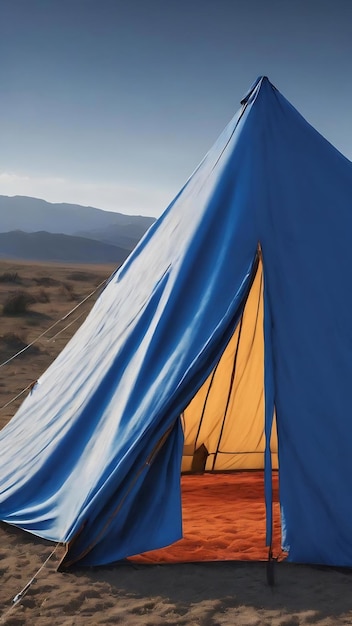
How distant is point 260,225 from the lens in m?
4.50

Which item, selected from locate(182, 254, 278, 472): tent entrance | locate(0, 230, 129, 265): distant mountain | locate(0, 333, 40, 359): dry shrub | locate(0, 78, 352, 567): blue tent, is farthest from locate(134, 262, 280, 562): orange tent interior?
locate(0, 230, 129, 265): distant mountain

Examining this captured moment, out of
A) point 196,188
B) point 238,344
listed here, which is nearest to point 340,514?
point 238,344

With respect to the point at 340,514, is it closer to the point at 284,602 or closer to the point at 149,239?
the point at 284,602

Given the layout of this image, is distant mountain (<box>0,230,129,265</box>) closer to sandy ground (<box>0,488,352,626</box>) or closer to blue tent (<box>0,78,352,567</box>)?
blue tent (<box>0,78,352,567</box>)

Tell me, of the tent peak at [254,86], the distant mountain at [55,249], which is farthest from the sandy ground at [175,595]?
the distant mountain at [55,249]

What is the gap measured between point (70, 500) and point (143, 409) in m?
0.87

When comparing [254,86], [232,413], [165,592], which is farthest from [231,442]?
[254,86]

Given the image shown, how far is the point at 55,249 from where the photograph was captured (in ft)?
375

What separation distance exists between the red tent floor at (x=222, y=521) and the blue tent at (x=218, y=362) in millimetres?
599

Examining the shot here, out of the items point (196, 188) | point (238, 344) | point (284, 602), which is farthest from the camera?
point (238, 344)

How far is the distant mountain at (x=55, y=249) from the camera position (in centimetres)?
10994

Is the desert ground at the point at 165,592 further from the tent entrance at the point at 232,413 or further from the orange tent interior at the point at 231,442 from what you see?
the tent entrance at the point at 232,413

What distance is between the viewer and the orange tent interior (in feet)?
17.9

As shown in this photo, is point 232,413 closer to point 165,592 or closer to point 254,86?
point 165,592
